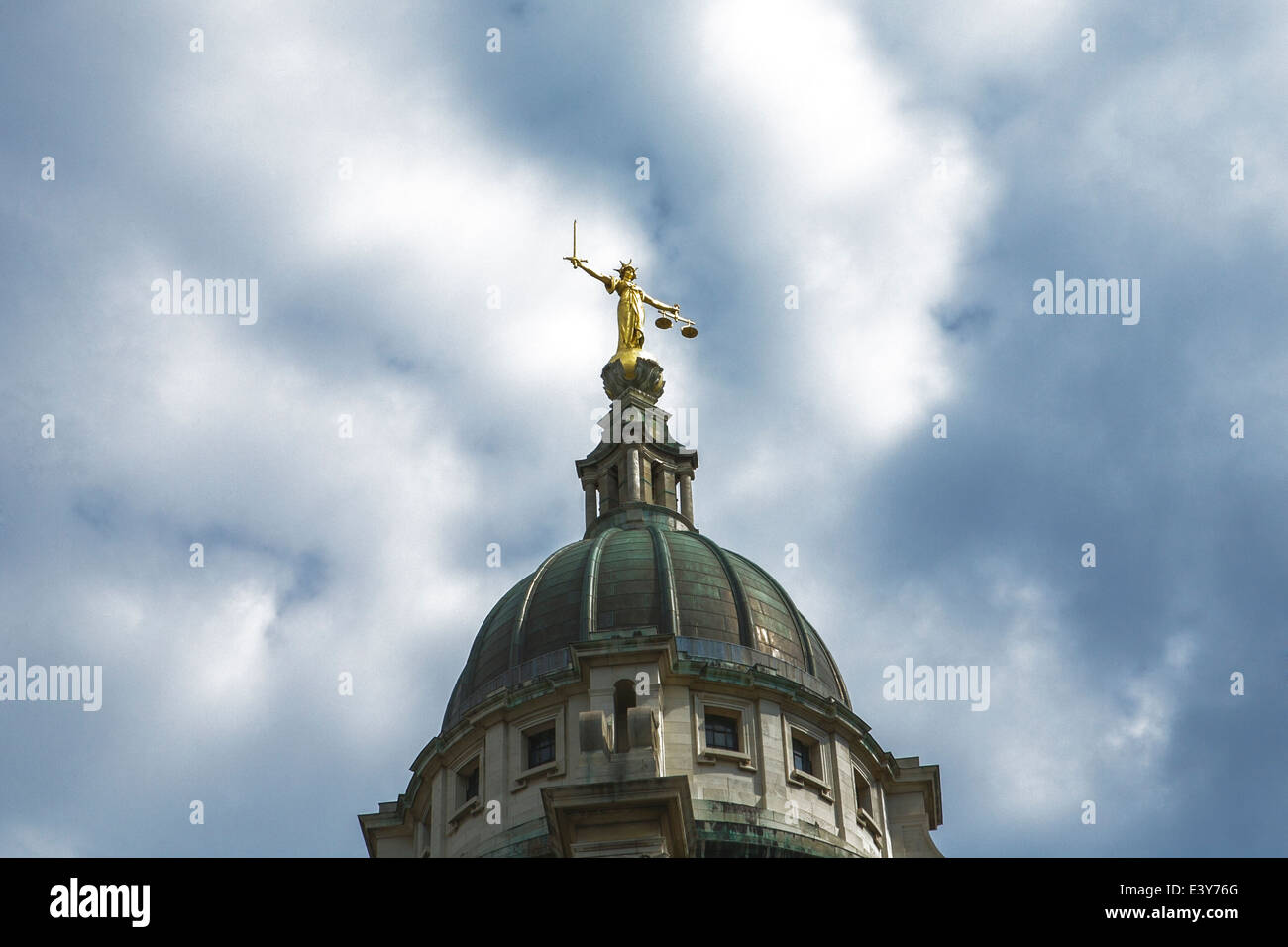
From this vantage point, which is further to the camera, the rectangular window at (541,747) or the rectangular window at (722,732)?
the rectangular window at (541,747)

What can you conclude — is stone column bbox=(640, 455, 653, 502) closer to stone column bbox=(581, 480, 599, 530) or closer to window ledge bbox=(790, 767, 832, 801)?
stone column bbox=(581, 480, 599, 530)

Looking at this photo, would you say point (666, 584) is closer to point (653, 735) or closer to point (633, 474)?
point (653, 735)

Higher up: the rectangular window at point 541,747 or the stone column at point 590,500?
the stone column at point 590,500

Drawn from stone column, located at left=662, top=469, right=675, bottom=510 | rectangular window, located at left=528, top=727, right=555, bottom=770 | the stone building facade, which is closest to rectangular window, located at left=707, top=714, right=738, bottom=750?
the stone building facade

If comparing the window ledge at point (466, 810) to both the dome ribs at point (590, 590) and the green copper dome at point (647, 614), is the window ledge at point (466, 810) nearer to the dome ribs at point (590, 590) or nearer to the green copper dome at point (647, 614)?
the green copper dome at point (647, 614)

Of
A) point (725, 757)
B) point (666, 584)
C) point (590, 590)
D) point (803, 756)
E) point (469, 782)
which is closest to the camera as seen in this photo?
point (725, 757)

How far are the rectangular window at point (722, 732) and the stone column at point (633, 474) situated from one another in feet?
51.5

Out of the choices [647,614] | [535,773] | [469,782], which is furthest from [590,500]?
[535,773]

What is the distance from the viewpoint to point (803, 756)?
69.4m
